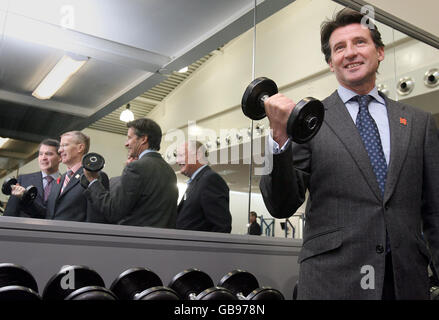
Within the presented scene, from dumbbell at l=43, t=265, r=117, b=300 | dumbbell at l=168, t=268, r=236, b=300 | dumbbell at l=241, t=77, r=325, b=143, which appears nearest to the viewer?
dumbbell at l=241, t=77, r=325, b=143

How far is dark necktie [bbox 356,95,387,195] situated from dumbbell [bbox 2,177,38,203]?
174 cm

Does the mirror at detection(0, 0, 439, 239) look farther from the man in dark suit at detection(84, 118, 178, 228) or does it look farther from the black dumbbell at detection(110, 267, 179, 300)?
the black dumbbell at detection(110, 267, 179, 300)

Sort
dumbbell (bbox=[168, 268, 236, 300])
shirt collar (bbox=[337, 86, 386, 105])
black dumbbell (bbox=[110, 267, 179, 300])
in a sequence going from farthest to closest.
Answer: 1. dumbbell (bbox=[168, 268, 236, 300])
2. black dumbbell (bbox=[110, 267, 179, 300])
3. shirt collar (bbox=[337, 86, 386, 105])

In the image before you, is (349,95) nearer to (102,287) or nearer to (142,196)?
Answer: (102,287)

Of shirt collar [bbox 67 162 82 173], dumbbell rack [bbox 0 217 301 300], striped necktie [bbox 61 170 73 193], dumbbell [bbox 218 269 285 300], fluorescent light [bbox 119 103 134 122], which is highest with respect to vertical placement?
fluorescent light [bbox 119 103 134 122]

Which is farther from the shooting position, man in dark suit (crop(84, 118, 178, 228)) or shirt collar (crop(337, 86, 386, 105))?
man in dark suit (crop(84, 118, 178, 228))

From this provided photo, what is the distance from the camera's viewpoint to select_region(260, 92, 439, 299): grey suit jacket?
1.31 m

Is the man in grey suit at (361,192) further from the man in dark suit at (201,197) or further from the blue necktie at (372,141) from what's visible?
the man in dark suit at (201,197)

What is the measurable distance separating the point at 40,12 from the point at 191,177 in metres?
1.48

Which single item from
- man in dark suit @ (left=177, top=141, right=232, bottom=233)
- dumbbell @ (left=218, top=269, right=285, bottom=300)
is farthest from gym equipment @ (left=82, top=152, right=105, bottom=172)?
dumbbell @ (left=218, top=269, right=285, bottom=300)

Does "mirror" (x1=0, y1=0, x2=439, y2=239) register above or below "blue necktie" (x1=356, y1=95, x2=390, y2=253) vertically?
above

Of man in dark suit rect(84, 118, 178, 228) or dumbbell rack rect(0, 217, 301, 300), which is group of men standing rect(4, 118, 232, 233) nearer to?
man in dark suit rect(84, 118, 178, 228)

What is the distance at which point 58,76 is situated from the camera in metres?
2.73
